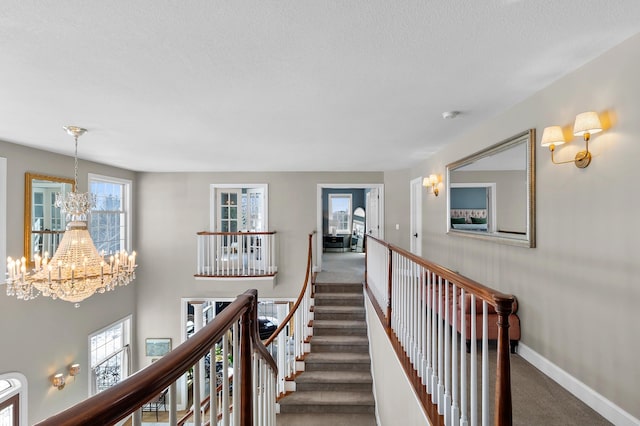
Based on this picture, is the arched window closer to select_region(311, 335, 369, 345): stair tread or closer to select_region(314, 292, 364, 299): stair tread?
select_region(311, 335, 369, 345): stair tread

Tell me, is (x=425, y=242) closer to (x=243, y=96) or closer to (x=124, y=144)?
(x=243, y=96)

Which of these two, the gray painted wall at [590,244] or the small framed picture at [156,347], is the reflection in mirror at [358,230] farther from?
the gray painted wall at [590,244]

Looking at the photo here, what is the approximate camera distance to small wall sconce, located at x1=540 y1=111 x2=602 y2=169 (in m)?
1.86

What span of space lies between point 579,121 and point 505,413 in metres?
1.84

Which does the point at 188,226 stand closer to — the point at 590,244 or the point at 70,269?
the point at 70,269

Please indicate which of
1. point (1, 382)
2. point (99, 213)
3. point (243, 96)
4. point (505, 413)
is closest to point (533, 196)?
point (505, 413)

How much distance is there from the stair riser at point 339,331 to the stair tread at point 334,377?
576 millimetres

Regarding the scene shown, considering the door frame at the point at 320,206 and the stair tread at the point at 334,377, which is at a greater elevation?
the door frame at the point at 320,206

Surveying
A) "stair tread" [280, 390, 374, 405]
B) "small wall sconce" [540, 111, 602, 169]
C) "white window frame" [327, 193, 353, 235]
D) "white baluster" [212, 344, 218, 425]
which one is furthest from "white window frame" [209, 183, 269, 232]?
"white baluster" [212, 344, 218, 425]

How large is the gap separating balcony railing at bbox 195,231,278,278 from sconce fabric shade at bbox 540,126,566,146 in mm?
4953

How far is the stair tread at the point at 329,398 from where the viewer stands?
3.85 m

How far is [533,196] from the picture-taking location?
8.14 ft

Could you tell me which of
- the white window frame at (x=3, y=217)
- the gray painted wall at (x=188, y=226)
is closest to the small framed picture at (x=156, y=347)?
the gray painted wall at (x=188, y=226)

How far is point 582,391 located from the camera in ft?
6.48
